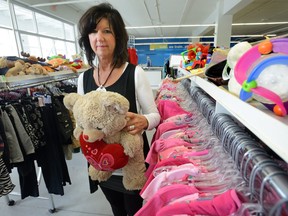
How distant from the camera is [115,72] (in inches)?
42.9

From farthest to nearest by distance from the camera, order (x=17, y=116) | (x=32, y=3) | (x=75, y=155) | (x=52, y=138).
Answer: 1. (x=32, y=3)
2. (x=75, y=155)
3. (x=52, y=138)
4. (x=17, y=116)

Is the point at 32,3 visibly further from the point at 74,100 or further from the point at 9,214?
the point at 74,100

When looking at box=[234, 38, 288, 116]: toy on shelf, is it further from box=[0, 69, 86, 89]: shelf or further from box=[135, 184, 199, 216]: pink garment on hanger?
box=[0, 69, 86, 89]: shelf

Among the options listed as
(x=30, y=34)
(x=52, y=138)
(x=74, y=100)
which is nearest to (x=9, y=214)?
(x=52, y=138)

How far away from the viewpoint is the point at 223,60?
35.8 inches

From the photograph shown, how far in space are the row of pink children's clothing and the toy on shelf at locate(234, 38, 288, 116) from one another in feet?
0.82

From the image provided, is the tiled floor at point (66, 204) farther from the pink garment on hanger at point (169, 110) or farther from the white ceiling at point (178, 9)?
the white ceiling at point (178, 9)

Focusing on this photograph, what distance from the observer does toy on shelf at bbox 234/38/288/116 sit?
0.39 meters

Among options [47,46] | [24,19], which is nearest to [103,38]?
[24,19]

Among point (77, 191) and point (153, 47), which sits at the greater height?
point (153, 47)

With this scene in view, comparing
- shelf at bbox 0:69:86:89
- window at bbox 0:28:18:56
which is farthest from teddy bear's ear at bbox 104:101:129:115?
window at bbox 0:28:18:56

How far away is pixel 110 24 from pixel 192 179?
863mm

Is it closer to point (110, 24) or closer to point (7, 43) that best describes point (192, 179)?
point (110, 24)

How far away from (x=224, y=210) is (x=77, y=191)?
2149 mm
